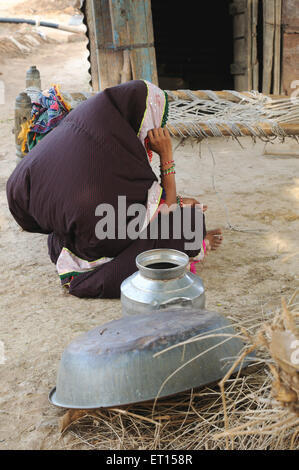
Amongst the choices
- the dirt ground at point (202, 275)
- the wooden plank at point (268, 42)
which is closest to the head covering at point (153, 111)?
the dirt ground at point (202, 275)

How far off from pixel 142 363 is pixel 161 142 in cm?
160

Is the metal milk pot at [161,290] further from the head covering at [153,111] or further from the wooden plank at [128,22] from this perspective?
the wooden plank at [128,22]

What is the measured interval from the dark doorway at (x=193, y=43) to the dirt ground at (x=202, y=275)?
2.54 metres

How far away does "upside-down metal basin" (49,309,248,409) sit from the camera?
1626mm

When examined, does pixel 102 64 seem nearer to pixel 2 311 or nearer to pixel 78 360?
pixel 2 311

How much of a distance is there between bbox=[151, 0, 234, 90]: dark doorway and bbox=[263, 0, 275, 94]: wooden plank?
1317 mm

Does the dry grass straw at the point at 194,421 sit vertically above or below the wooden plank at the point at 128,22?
below

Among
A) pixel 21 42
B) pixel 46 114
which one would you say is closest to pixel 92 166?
pixel 46 114

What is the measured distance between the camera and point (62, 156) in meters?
2.69

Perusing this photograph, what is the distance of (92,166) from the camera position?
2.64 m

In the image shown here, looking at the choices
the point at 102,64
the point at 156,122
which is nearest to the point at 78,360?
the point at 156,122

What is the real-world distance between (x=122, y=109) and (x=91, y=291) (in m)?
1.00

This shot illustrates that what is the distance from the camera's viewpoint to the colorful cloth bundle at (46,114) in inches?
126

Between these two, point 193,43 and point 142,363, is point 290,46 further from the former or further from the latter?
point 142,363
